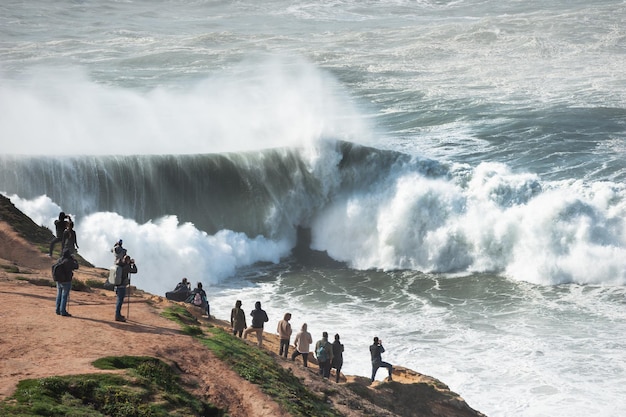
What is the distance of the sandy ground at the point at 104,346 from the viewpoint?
14961mm

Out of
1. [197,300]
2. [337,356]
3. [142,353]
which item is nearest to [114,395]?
[142,353]

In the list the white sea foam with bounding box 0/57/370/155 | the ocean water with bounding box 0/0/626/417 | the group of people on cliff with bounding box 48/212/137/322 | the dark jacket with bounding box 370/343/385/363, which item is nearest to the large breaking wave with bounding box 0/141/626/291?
the ocean water with bounding box 0/0/626/417

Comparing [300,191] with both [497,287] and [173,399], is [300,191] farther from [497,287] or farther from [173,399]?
[173,399]

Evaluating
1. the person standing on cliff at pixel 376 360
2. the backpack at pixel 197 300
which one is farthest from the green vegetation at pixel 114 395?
the backpack at pixel 197 300

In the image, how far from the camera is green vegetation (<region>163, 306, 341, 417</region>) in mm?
16250

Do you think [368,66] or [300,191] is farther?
[368,66]

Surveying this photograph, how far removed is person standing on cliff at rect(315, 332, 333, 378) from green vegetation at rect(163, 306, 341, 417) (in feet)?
5.54

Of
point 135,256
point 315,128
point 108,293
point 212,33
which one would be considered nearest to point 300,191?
point 315,128

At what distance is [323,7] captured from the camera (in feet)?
284

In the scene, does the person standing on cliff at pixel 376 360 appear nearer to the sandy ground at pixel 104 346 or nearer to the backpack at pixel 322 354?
the sandy ground at pixel 104 346

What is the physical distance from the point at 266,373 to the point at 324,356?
10.9ft

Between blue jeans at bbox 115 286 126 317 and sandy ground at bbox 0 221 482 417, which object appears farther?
blue jeans at bbox 115 286 126 317

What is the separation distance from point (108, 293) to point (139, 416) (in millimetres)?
7811

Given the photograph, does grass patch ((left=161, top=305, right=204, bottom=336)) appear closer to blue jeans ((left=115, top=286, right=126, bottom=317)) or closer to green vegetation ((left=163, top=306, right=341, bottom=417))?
green vegetation ((left=163, top=306, right=341, bottom=417))
